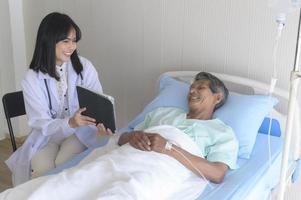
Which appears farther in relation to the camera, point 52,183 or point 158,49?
point 158,49

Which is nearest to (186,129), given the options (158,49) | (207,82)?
(207,82)

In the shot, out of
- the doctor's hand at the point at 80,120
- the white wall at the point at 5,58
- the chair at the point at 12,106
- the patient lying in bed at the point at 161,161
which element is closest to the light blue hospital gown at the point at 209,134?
the patient lying in bed at the point at 161,161

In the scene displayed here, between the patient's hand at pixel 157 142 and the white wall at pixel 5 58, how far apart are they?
2.08 m

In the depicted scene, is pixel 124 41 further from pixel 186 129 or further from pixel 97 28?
pixel 186 129

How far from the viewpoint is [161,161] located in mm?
1696

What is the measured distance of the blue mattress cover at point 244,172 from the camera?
169cm

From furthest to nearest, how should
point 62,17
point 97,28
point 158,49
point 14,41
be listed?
point 14,41, point 97,28, point 158,49, point 62,17

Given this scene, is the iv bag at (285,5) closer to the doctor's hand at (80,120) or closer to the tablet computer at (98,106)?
the tablet computer at (98,106)

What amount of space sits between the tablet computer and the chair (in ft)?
1.25

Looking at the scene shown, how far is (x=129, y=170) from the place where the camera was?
1.62 meters

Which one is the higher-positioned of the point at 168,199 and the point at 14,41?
the point at 14,41

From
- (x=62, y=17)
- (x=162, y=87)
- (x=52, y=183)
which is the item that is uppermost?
(x=62, y=17)

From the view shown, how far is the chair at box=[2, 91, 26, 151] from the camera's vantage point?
7.24 ft

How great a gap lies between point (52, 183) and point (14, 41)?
2177 mm
